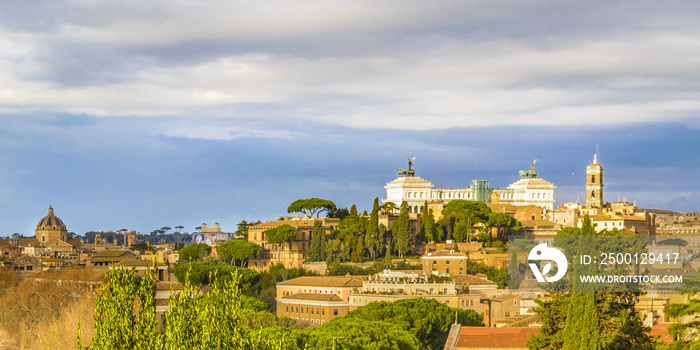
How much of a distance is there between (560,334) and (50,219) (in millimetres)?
135561

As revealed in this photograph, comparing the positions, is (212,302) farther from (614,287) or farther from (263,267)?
(263,267)

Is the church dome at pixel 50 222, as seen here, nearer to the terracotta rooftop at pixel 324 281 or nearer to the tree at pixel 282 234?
the tree at pixel 282 234

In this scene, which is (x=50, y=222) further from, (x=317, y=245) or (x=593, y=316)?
(x=593, y=316)

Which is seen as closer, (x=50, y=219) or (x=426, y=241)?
(x=426, y=241)

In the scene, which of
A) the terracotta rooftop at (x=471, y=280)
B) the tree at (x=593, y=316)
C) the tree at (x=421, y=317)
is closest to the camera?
the tree at (x=593, y=316)

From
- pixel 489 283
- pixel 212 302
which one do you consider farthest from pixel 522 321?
pixel 212 302

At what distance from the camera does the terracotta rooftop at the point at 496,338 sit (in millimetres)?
38531

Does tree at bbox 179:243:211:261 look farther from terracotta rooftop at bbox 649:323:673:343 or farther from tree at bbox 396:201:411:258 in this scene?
terracotta rooftop at bbox 649:323:673:343

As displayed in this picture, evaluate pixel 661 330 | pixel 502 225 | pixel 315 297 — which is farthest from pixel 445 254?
pixel 661 330

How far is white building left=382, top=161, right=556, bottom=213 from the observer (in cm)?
12862

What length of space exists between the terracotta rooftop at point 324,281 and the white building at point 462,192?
1998 inches

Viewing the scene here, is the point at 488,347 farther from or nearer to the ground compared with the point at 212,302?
nearer to the ground

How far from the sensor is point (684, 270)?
55344 mm

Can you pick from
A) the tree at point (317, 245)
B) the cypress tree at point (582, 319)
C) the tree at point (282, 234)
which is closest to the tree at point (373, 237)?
the tree at point (317, 245)
